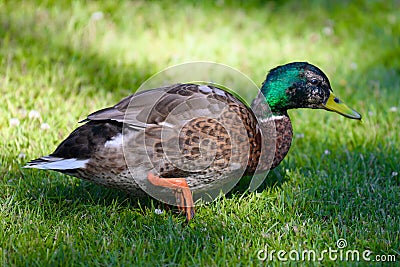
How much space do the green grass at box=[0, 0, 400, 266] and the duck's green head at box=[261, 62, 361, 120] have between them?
50cm

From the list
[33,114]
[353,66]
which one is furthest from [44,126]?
[353,66]

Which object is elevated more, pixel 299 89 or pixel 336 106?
pixel 299 89

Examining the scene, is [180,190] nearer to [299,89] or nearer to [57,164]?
[57,164]

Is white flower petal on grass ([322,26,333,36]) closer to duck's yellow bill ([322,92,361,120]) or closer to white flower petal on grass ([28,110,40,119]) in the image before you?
duck's yellow bill ([322,92,361,120])

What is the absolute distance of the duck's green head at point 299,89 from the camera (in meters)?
3.66

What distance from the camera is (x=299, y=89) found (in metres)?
3.67

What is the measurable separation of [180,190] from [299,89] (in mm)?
955

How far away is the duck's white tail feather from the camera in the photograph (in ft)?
10.7

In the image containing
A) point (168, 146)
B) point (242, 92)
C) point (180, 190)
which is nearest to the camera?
point (168, 146)

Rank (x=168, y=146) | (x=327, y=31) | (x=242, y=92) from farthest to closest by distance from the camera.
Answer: (x=327, y=31), (x=242, y=92), (x=168, y=146)

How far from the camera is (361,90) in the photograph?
5461mm

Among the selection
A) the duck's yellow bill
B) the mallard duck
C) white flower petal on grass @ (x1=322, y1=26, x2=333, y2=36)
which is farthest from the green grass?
the duck's yellow bill

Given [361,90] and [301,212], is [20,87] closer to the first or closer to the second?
[301,212]

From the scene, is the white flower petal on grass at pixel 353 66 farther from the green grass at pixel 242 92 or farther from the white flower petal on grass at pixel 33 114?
the white flower petal on grass at pixel 33 114
